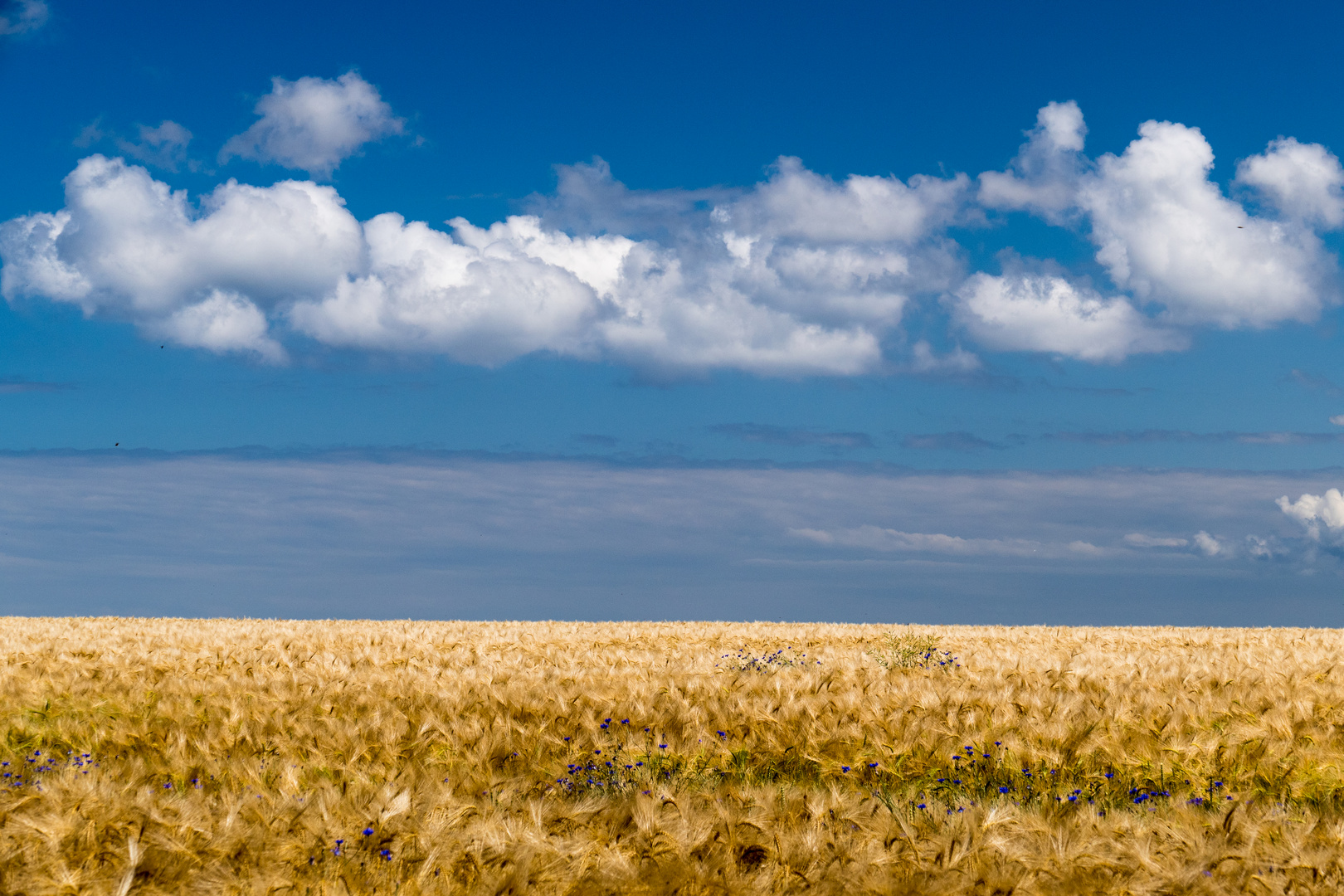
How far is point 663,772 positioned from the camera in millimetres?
7535

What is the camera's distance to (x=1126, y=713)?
27.2ft

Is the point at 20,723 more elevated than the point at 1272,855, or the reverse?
the point at 1272,855

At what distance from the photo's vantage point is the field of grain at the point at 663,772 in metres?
4.41

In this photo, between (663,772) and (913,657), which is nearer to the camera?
(663,772)

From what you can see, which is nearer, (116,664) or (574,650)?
(116,664)

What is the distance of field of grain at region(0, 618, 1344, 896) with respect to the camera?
4414 millimetres

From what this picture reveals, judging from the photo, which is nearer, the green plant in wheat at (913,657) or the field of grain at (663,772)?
the field of grain at (663,772)

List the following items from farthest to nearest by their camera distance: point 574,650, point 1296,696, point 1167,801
Answer: point 574,650 < point 1296,696 < point 1167,801

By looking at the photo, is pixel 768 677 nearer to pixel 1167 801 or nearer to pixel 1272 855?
pixel 1167 801

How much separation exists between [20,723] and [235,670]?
99.2 inches

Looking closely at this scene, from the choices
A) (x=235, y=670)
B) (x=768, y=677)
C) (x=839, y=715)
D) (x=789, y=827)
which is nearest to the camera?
(x=789, y=827)

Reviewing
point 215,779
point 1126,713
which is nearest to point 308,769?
point 215,779

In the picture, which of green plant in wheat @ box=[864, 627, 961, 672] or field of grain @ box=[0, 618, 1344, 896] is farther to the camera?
green plant in wheat @ box=[864, 627, 961, 672]

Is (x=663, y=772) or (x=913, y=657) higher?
(x=913, y=657)
